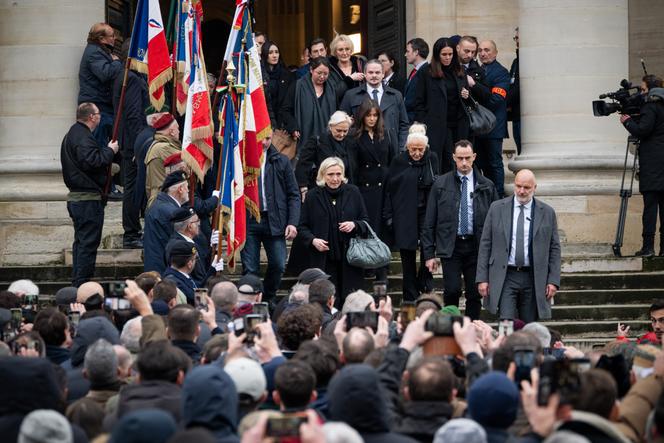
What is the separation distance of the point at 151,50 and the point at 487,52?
4.34m

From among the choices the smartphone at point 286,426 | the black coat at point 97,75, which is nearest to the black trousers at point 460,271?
the black coat at point 97,75

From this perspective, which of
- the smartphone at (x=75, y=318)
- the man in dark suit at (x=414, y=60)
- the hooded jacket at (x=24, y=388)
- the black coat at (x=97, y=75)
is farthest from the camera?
the man in dark suit at (x=414, y=60)

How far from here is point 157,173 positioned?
54.0 feet

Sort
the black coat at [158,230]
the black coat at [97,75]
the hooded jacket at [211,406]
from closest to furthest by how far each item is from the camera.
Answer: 1. the hooded jacket at [211,406]
2. the black coat at [158,230]
3. the black coat at [97,75]

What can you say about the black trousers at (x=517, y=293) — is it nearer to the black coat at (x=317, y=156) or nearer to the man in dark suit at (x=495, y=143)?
the black coat at (x=317, y=156)

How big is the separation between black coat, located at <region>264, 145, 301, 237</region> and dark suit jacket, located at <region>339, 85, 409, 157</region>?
1.24m

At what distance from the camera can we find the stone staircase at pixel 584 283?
16484 millimetres

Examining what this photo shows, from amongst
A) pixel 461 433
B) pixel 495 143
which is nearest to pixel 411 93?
pixel 495 143

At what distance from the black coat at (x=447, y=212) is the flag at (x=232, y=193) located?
1.79m

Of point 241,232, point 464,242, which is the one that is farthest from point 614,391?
point 241,232

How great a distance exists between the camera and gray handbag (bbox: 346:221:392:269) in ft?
51.9

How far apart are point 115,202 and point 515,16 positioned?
536 cm

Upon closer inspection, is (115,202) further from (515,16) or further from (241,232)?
(515,16)

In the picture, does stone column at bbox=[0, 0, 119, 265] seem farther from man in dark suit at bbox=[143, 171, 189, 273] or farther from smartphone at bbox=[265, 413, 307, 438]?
smartphone at bbox=[265, 413, 307, 438]
